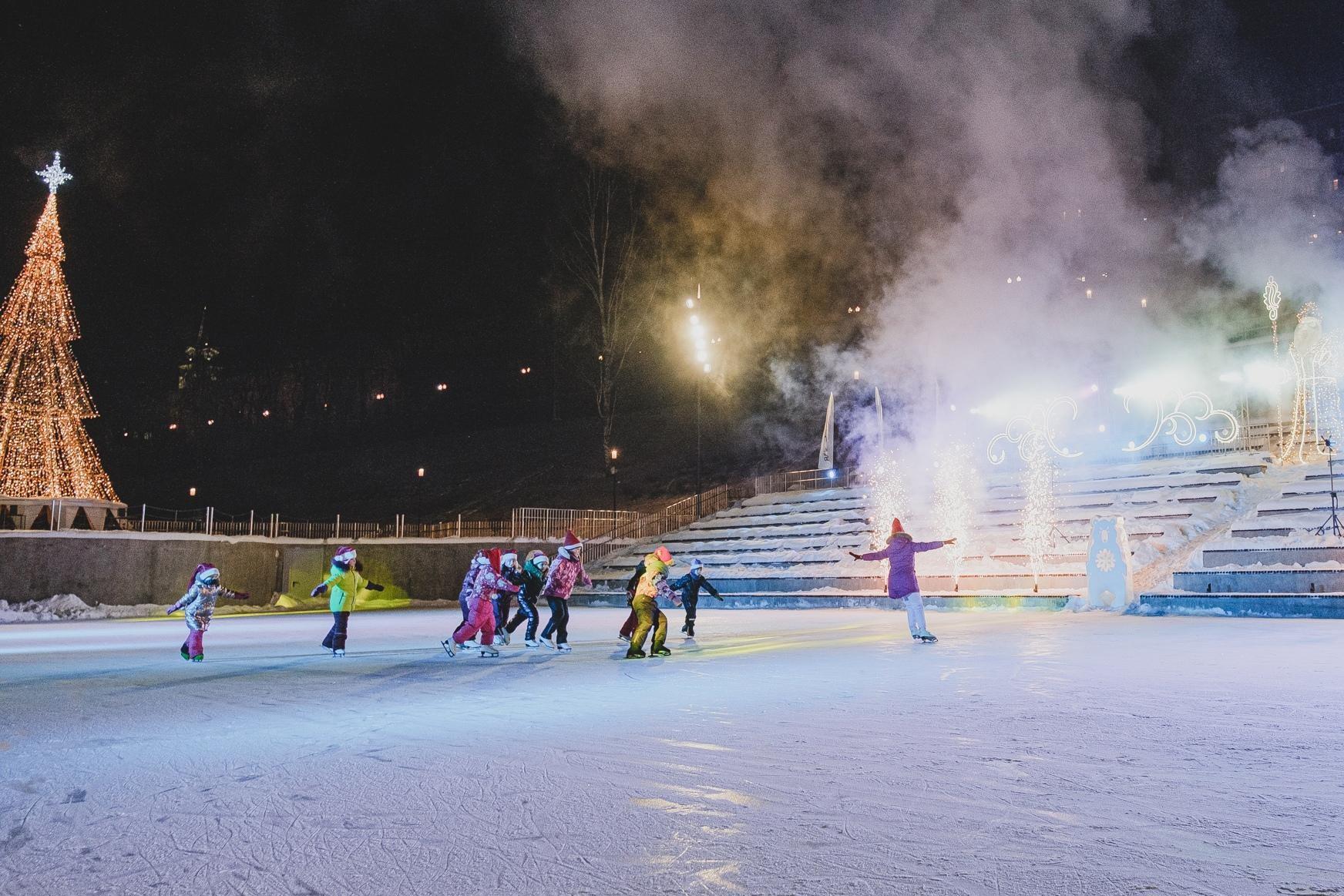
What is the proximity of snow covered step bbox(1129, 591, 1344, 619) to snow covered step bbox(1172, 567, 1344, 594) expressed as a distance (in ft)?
0.77

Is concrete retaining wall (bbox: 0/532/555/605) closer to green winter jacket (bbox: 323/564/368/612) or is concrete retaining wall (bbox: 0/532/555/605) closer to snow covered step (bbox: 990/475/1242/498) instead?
green winter jacket (bbox: 323/564/368/612)

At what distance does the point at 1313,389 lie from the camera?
22109 mm

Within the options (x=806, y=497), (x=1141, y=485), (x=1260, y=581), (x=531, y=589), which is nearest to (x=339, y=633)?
(x=531, y=589)

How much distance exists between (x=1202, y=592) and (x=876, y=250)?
15.8m

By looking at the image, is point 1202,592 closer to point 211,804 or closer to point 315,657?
point 315,657

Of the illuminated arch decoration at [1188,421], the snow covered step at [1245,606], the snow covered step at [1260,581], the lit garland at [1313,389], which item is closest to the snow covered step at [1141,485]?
the lit garland at [1313,389]

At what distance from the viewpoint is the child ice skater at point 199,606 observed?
427 inches

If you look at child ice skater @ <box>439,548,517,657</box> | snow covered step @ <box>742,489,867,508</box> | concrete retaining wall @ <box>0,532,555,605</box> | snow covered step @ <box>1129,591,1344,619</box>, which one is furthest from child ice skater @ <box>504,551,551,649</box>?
snow covered step @ <box>742,489,867,508</box>

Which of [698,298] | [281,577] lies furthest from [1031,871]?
[698,298]

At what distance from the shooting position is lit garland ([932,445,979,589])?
888 inches

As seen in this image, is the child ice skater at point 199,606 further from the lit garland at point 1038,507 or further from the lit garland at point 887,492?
the lit garland at point 887,492

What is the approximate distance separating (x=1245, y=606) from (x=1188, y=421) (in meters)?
13.6

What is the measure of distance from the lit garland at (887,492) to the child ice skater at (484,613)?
14.4 meters

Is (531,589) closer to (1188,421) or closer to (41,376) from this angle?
(41,376)
